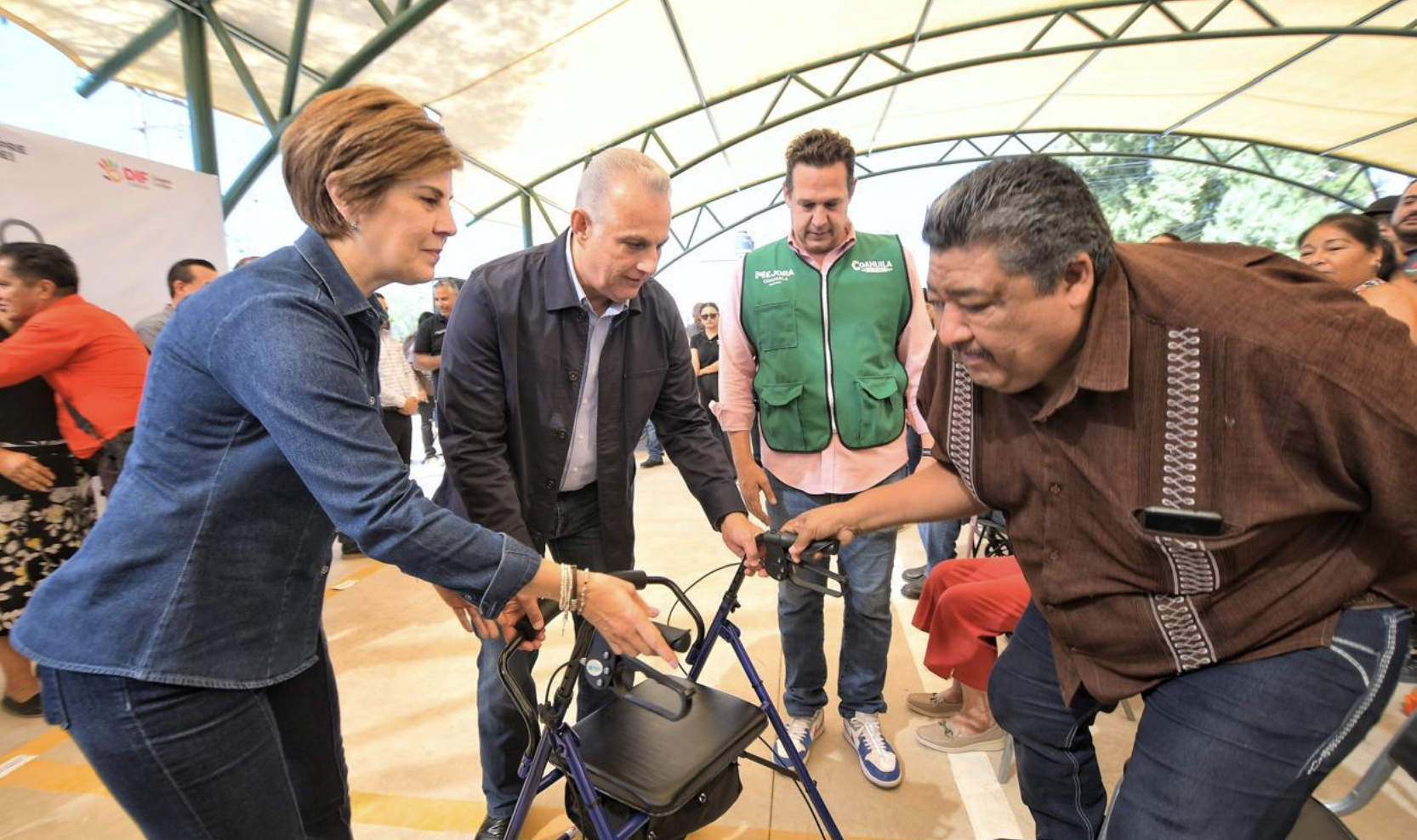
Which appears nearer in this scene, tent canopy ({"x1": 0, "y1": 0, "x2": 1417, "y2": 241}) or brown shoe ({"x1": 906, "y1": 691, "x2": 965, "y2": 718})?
brown shoe ({"x1": 906, "y1": 691, "x2": 965, "y2": 718})

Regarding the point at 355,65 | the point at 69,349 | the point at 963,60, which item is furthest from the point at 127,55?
the point at 963,60

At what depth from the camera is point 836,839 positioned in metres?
1.88

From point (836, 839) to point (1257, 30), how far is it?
33.9 ft

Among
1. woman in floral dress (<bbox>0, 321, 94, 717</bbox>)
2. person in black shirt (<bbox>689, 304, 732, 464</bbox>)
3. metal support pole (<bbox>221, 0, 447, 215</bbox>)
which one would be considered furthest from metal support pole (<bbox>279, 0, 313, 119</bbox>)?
person in black shirt (<bbox>689, 304, 732, 464</bbox>)

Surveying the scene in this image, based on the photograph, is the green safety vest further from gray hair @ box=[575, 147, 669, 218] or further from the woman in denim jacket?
the woman in denim jacket

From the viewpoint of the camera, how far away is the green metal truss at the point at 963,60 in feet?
25.3

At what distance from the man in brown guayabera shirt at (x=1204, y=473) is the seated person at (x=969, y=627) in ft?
2.87

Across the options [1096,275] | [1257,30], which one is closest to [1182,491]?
[1096,275]

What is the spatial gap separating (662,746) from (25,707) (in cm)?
320

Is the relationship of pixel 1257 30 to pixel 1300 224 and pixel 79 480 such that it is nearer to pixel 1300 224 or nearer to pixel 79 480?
pixel 1300 224

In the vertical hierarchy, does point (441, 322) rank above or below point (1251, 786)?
above

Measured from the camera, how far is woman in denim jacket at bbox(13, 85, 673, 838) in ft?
3.21

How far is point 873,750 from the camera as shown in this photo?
238 centimetres

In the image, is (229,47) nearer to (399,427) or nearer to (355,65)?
(355,65)
